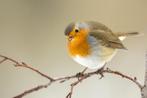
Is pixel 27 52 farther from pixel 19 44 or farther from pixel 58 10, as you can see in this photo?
pixel 58 10

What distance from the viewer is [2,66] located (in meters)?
1.68

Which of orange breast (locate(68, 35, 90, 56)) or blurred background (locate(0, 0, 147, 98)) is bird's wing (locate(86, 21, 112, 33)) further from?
blurred background (locate(0, 0, 147, 98))

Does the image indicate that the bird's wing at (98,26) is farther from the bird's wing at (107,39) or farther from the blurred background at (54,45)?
the blurred background at (54,45)

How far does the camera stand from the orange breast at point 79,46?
2.81 ft

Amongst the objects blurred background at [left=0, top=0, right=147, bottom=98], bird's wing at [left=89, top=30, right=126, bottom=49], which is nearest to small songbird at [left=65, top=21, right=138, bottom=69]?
bird's wing at [left=89, top=30, right=126, bottom=49]

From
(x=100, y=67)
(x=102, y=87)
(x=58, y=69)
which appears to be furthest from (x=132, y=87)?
(x=100, y=67)

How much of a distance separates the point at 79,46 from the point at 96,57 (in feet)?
0.13

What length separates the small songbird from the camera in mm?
828

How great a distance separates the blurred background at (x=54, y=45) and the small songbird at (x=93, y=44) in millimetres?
651

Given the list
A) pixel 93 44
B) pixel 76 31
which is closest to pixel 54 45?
pixel 93 44

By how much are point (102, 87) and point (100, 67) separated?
81 centimetres

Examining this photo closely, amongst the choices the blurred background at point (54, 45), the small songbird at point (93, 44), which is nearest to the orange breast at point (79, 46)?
→ the small songbird at point (93, 44)

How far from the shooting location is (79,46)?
0.91 metres

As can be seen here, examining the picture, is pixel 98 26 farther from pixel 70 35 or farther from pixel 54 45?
pixel 54 45
